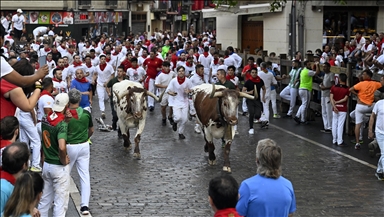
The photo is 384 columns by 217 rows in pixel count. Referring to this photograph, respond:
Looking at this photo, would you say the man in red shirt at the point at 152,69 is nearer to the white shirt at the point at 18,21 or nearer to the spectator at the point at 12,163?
the white shirt at the point at 18,21

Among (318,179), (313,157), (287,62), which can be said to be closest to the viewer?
(318,179)

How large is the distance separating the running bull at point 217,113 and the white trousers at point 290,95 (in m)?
6.37

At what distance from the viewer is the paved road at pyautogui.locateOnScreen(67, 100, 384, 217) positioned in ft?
37.2

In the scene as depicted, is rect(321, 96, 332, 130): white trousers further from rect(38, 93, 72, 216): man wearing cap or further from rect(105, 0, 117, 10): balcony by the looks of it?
rect(105, 0, 117, 10): balcony

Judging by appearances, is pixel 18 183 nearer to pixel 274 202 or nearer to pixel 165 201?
pixel 274 202

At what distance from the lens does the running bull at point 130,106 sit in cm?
1572

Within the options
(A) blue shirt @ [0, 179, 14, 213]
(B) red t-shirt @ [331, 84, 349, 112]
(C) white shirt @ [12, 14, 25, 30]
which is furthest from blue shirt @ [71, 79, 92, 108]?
(C) white shirt @ [12, 14, 25, 30]

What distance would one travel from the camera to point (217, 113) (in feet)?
47.5

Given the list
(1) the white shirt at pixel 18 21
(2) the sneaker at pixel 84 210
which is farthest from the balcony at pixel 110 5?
(2) the sneaker at pixel 84 210

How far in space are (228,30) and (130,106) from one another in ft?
72.0

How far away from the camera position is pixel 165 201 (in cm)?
1166

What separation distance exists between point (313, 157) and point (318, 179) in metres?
2.29

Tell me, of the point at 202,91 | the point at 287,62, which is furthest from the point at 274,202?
the point at 287,62

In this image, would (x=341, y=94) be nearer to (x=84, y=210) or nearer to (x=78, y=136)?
(x=84, y=210)
